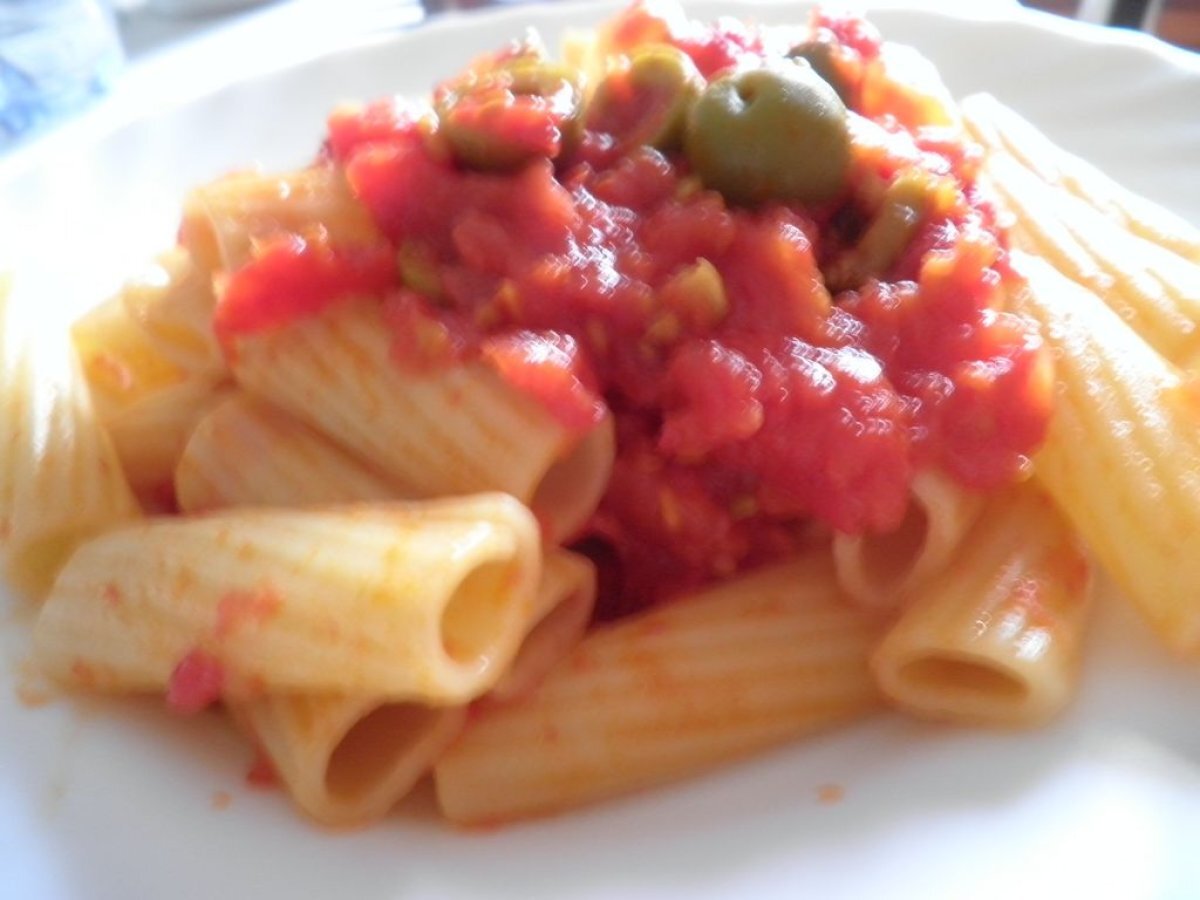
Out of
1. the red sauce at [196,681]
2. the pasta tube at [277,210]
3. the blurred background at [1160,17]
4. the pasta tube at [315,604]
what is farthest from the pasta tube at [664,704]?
the blurred background at [1160,17]

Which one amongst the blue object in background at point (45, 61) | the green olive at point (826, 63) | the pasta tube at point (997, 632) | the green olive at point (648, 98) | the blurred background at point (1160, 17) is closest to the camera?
the pasta tube at point (997, 632)

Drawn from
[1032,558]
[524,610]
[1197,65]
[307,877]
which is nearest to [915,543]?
[1032,558]

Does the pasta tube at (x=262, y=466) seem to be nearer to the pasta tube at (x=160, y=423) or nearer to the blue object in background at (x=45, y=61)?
the pasta tube at (x=160, y=423)

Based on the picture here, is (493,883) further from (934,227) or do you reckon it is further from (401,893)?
(934,227)

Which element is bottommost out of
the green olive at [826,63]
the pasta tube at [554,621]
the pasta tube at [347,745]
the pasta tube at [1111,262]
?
the pasta tube at [347,745]

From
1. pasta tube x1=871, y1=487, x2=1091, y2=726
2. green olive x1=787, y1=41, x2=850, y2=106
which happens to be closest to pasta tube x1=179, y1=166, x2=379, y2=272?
green olive x1=787, y1=41, x2=850, y2=106
